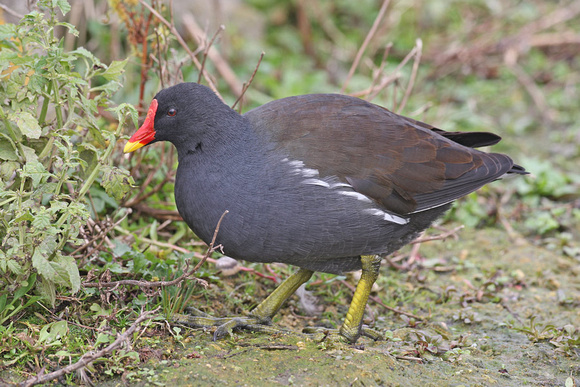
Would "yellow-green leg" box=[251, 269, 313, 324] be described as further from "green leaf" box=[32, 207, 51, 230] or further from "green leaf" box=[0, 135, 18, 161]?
"green leaf" box=[0, 135, 18, 161]

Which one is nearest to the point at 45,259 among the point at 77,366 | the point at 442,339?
the point at 77,366

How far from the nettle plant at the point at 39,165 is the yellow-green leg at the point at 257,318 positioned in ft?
2.40

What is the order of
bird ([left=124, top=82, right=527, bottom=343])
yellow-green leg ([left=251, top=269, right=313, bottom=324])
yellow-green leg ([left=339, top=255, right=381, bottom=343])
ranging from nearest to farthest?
bird ([left=124, top=82, right=527, bottom=343]) < yellow-green leg ([left=339, top=255, right=381, bottom=343]) < yellow-green leg ([left=251, top=269, right=313, bottom=324])

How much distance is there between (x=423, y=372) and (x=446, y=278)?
1487mm

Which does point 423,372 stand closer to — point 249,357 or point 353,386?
point 353,386

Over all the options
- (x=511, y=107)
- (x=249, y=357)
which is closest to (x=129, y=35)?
(x=249, y=357)

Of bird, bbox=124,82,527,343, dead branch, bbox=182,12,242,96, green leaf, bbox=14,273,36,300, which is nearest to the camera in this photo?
green leaf, bbox=14,273,36,300

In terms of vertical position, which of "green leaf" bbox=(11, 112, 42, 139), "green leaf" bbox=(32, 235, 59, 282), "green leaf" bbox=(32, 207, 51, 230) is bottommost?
"green leaf" bbox=(32, 235, 59, 282)

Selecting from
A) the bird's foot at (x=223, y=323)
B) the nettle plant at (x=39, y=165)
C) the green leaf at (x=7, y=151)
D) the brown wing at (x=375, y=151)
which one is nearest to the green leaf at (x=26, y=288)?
the nettle plant at (x=39, y=165)

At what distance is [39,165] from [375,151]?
166 cm

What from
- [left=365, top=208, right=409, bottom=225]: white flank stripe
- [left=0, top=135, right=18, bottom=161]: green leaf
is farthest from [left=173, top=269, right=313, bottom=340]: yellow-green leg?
[left=0, top=135, right=18, bottom=161]: green leaf

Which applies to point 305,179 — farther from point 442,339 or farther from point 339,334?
point 442,339

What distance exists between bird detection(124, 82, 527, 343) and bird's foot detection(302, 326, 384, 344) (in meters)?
0.01

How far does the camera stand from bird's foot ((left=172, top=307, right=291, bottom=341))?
3355 millimetres
